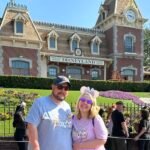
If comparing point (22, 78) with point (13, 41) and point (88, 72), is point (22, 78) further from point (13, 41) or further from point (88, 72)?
point (88, 72)

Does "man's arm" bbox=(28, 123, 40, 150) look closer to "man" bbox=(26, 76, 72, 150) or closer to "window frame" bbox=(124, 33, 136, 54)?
"man" bbox=(26, 76, 72, 150)

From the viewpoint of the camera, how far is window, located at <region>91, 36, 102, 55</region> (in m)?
40.0

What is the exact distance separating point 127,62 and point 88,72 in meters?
4.48

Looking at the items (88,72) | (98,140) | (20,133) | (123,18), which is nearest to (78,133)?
(98,140)

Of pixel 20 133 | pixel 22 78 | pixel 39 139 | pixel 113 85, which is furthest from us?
pixel 113 85

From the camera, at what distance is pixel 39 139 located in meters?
4.82

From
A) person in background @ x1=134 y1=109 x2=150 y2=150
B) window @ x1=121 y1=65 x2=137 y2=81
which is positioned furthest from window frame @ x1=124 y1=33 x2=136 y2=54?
person in background @ x1=134 y1=109 x2=150 y2=150

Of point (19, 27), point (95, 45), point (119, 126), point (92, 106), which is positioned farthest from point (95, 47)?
point (92, 106)

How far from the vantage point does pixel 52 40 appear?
38250 millimetres

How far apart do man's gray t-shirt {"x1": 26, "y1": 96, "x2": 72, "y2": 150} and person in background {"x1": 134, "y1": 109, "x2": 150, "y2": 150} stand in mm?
5092

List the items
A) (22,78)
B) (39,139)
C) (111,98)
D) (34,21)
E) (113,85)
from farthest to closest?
(34,21), (113,85), (22,78), (111,98), (39,139)

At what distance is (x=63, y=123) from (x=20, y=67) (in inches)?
1203

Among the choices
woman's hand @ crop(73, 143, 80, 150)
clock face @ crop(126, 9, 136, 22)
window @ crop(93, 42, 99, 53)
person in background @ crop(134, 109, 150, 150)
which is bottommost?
person in background @ crop(134, 109, 150, 150)

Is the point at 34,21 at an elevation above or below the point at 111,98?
above
